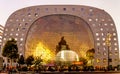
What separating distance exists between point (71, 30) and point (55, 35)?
6.89 meters

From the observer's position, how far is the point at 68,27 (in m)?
114

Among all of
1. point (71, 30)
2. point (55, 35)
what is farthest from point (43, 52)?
point (71, 30)

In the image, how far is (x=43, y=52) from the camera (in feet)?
375

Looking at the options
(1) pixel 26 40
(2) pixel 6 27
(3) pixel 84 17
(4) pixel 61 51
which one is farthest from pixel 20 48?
(3) pixel 84 17

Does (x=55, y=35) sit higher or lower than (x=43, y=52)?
higher

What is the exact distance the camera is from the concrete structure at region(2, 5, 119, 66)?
373 feet

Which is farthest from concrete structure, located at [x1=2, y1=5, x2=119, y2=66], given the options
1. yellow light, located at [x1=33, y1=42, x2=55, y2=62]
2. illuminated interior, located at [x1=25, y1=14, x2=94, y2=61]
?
yellow light, located at [x1=33, y1=42, x2=55, y2=62]

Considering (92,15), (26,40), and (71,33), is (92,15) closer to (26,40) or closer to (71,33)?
(71,33)

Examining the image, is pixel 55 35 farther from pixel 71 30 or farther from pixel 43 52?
pixel 43 52

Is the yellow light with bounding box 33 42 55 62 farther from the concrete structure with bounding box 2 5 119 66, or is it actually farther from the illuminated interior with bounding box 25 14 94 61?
the concrete structure with bounding box 2 5 119 66

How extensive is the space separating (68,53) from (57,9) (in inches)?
935

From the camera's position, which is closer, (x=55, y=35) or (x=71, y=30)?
(x=71, y=30)

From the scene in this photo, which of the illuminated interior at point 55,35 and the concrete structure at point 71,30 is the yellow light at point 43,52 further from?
the concrete structure at point 71,30

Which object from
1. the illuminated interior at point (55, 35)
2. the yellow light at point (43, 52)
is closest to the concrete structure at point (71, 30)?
the illuminated interior at point (55, 35)
